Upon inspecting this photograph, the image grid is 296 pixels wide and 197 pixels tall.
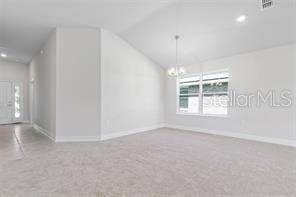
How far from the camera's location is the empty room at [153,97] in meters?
2.66

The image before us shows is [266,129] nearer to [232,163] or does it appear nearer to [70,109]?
[232,163]

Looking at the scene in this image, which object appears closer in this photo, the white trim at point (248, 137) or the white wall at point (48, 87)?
the white trim at point (248, 137)

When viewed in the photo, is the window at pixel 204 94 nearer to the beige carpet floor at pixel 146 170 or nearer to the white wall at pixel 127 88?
the white wall at pixel 127 88

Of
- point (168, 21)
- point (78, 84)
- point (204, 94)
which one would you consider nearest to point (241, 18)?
point (168, 21)

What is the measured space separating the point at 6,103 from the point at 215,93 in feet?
32.4

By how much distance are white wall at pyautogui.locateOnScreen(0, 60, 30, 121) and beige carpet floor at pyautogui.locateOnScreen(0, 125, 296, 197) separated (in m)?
5.52

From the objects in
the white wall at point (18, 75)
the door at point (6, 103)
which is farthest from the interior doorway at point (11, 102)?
the white wall at point (18, 75)

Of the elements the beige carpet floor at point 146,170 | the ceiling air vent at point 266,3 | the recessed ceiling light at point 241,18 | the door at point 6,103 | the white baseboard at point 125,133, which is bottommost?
the beige carpet floor at point 146,170

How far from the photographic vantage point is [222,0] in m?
3.82

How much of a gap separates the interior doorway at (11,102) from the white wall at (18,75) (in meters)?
0.18

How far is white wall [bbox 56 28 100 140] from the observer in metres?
4.89

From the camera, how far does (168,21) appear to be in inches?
187

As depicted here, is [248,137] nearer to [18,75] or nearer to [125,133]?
[125,133]

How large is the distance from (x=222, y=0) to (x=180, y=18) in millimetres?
1076
